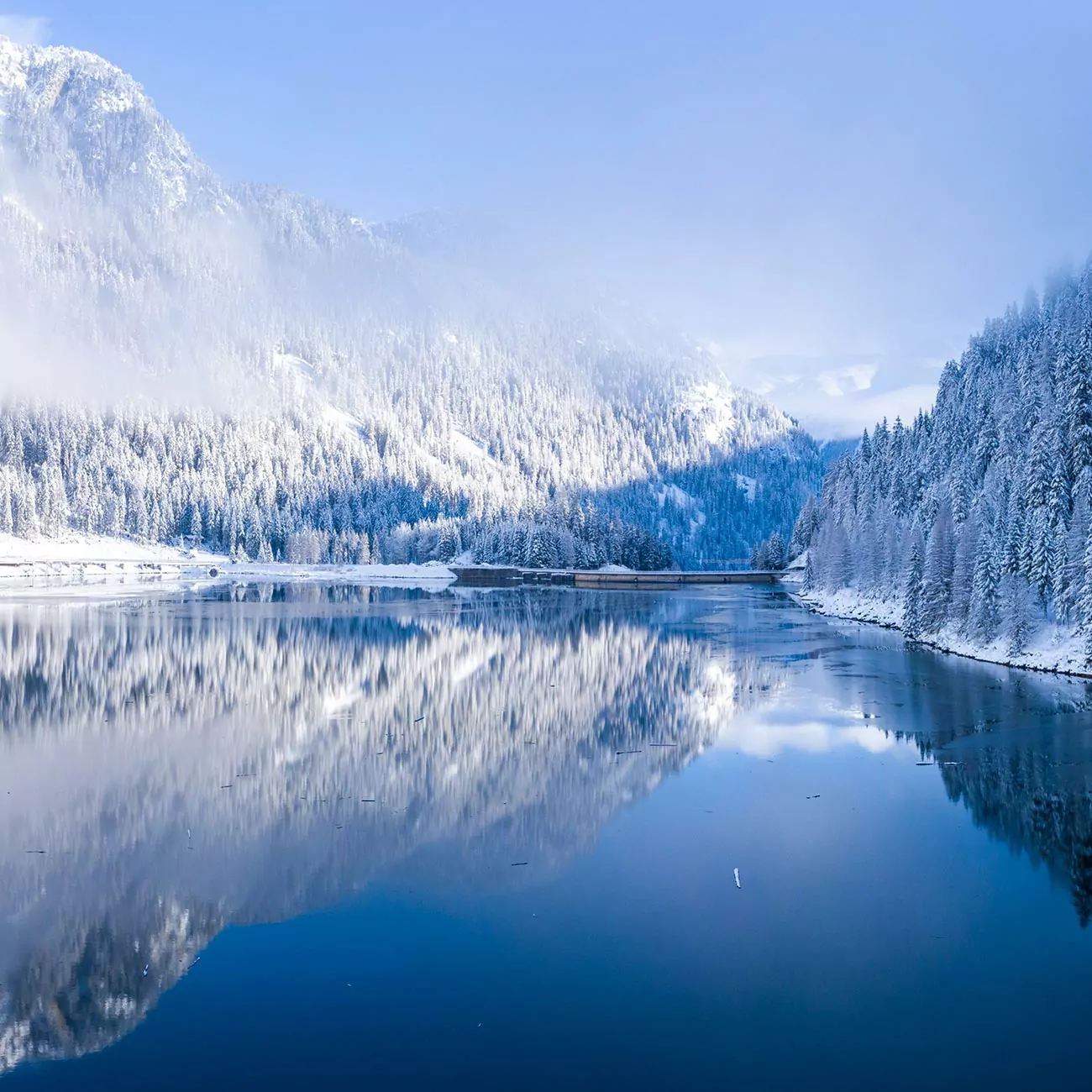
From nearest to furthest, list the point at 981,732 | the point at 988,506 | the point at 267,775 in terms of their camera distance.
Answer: the point at 267,775
the point at 981,732
the point at 988,506

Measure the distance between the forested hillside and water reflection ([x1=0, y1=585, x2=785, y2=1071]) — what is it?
54.5 feet

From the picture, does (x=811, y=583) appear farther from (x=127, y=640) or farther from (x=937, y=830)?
(x=937, y=830)

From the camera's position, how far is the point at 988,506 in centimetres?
8512

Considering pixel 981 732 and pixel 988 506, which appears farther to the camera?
pixel 988 506

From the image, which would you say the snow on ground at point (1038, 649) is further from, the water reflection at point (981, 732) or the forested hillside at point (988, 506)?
the water reflection at point (981, 732)

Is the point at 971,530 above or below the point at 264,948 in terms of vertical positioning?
above

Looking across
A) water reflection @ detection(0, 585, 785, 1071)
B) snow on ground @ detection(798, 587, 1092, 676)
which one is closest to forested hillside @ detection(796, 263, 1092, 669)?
snow on ground @ detection(798, 587, 1092, 676)

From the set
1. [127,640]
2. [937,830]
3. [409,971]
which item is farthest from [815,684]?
[127,640]

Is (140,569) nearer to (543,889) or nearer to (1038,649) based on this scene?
(1038,649)

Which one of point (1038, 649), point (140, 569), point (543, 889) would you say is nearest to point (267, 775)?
point (543, 889)

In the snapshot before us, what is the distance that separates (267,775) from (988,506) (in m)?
79.1

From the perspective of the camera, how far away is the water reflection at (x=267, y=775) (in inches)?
647

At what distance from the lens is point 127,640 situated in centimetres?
5881

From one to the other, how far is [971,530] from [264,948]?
59201mm
